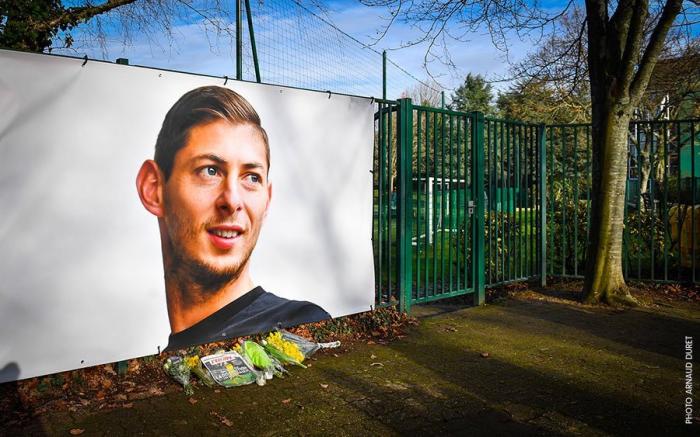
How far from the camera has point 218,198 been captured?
15.8 ft

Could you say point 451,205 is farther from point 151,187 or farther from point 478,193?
point 151,187

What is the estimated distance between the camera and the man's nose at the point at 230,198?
4.85 metres

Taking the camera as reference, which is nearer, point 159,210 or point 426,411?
point 426,411

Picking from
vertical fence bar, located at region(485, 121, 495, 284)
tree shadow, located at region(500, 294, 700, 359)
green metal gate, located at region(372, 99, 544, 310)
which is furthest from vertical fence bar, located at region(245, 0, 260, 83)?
tree shadow, located at region(500, 294, 700, 359)

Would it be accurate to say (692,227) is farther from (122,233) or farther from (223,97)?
(122,233)

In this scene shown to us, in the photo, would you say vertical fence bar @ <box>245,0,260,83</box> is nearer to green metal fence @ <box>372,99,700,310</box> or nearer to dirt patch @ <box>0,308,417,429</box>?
green metal fence @ <box>372,99,700,310</box>

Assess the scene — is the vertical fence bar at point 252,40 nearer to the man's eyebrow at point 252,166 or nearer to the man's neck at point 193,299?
the man's eyebrow at point 252,166

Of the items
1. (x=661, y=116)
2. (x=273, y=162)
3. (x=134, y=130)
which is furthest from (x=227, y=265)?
(x=661, y=116)

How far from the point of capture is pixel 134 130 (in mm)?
4363

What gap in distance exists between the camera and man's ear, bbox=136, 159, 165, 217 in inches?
174

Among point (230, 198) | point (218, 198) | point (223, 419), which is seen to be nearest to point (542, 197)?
point (230, 198)

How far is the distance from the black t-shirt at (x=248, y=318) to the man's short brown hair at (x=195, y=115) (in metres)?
1.33

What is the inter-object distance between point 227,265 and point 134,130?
55.0 inches

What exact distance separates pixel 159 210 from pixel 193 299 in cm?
83
